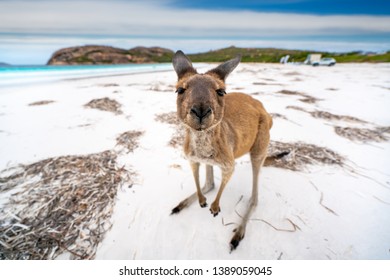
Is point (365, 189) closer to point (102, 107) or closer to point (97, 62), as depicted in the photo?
point (102, 107)

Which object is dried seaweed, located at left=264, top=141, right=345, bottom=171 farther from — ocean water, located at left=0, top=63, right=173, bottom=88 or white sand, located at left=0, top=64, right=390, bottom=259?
ocean water, located at left=0, top=63, right=173, bottom=88

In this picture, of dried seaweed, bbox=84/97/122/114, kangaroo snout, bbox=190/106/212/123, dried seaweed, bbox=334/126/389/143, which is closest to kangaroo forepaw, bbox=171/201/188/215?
kangaroo snout, bbox=190/106/212/123

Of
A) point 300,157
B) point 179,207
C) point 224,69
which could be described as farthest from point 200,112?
point 300,157

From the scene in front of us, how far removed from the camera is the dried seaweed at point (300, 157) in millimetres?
3219

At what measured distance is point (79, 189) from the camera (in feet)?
8.75

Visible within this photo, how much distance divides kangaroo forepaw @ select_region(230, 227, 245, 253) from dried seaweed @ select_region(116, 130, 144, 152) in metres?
2.45

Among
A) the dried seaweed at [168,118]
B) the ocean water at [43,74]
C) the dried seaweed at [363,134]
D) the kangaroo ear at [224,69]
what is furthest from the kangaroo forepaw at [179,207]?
the ocean water at [43,74]

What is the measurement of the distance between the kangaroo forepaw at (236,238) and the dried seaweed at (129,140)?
2449 millimetres

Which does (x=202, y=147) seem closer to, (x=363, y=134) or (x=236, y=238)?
(x=236, y=238)

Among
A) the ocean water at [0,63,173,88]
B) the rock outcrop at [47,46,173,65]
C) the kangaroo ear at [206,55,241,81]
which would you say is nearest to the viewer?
the kangaroo ear at [206,55,241,81]

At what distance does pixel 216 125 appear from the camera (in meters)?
2.00

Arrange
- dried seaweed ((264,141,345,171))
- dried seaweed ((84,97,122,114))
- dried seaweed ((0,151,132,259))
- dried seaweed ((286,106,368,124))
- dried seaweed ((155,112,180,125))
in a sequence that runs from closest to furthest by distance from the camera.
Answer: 1. dried seaweed ((0,151,132,259))
2. dried seaweed ((264,141,345,171))
3. dried seaweed ((155,112,180,125))
4. dried seaweed ((286,106,368,124))
5. dried seaweed ((84,97,122,114))

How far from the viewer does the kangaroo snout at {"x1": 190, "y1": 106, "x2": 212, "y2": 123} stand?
1.66 meters
